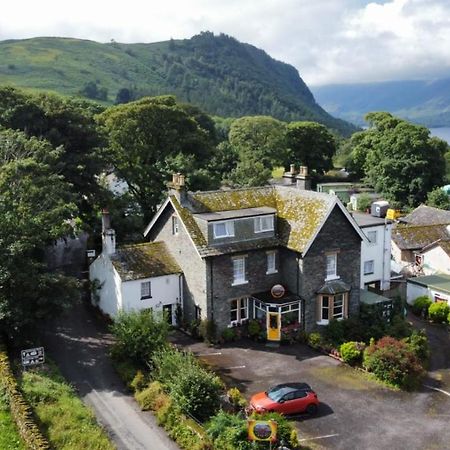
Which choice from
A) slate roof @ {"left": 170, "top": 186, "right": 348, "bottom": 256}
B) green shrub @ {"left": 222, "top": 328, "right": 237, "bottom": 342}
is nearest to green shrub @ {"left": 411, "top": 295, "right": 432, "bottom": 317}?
slate roof @ {"left": 170, "top": 186, "right": 348, "bottom": 256}

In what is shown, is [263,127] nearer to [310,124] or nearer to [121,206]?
[310,124]

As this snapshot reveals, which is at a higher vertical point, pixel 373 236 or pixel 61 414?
pixel 373 236

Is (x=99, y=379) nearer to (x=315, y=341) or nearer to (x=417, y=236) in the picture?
(x=315, y=341)

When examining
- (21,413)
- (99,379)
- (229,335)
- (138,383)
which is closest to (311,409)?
(138,383)

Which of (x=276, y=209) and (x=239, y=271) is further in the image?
(x=276, y=209)

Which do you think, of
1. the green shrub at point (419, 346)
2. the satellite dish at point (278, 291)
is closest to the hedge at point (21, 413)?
the satellite dish at point (278, 291)

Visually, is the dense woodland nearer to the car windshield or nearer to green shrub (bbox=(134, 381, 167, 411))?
green shrub (bbox=(134, 381, 167, 411))

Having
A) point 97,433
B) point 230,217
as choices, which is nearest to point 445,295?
point 230,217

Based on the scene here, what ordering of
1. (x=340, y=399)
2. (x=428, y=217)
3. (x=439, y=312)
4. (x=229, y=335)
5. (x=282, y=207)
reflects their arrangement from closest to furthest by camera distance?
→ (x=340, y=399) < (x=229, y=335) < (x=282, y=207) < (x=439, y=312) < (x=428, y=217)
